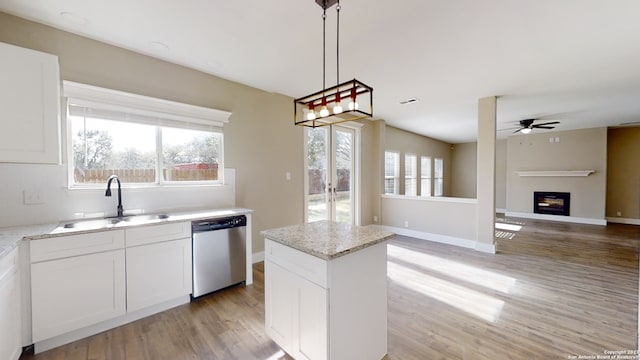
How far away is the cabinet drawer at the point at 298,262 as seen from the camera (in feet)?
5.12

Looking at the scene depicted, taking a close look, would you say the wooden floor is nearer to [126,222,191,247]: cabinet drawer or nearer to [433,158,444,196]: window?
[126,222,191,247]: cabinet drawer

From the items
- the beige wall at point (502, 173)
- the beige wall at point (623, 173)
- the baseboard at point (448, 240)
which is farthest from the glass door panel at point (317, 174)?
the beige wall at point (623, 173)

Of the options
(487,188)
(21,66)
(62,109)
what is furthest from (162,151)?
(487,188)

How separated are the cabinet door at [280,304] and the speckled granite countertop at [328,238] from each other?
0.24 metres

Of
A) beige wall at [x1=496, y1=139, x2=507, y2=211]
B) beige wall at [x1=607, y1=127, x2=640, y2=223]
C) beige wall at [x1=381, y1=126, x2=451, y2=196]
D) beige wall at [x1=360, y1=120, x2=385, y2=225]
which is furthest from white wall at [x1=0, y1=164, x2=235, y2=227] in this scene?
beige wall at [x1=607, y1=127, x2=640, y2=223]

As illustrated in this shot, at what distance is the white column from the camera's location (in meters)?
4.16

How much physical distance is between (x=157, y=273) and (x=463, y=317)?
295cm

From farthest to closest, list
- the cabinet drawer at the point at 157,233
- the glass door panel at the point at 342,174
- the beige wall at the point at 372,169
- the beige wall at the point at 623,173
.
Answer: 1. the beige wall at the point at 623,173
2. the beige wall at the point at 372,169
3. the glass door panel at the point at 342,174
4. the cabinet drawer at the point at 157,233

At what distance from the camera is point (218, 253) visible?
2.83 m

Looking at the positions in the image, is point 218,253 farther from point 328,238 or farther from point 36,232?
point 328,238

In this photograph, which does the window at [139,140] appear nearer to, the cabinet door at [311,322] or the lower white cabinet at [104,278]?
the lower white cabinet at [104,278]

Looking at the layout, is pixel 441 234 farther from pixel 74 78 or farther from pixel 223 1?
pixel 74 78

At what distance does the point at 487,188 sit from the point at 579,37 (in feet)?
7.74

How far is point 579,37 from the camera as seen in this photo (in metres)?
2.43
